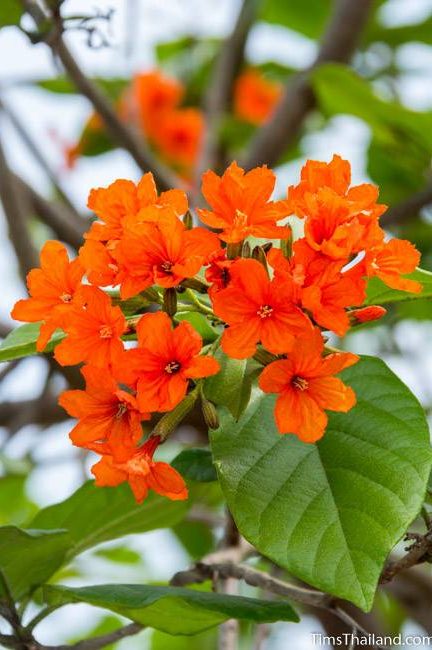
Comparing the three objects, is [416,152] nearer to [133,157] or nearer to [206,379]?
[133,157]

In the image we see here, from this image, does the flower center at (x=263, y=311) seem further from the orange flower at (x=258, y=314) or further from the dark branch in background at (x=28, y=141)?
the dark branch in background at (x=28, y=141)

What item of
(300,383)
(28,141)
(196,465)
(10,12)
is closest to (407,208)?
(28,141)

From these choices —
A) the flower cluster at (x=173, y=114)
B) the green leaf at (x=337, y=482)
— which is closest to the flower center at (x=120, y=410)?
the green leaf at (x=337, y=482)

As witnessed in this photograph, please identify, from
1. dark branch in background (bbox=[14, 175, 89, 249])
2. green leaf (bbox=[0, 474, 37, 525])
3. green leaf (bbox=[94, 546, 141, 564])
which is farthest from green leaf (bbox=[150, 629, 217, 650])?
dark branch in background (bbox=[14, 175, 89, 249])

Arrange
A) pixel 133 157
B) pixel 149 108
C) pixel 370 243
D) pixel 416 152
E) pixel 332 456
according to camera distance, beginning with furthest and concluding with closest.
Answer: pixel 149 108, pixel 416 152, pixel 133 157, pixel 332 456, pixel 370 243

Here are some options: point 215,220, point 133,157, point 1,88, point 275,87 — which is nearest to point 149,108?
point 275,87

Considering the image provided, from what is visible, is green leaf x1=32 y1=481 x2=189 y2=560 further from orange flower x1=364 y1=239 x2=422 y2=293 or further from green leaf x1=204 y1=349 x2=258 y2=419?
orange flower x1=364 y1=239 x2=422 y2=293
